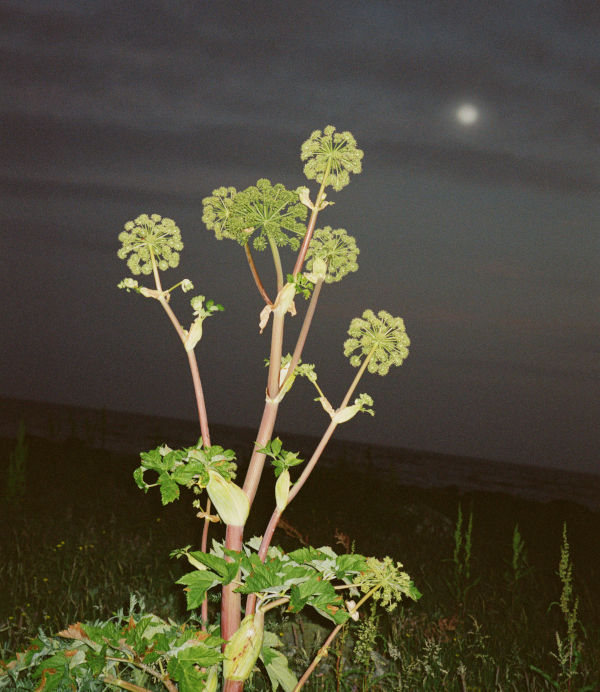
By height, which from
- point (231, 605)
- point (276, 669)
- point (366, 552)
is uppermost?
point (231, 605)

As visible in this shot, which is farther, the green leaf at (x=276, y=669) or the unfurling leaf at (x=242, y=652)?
the green leaf at (x=276, y=669)

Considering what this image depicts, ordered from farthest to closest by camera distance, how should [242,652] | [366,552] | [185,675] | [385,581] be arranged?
[366,552]
[385,581]
[242,652]
[185,675]

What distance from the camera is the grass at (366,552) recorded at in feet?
14.2

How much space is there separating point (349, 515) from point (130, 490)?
175 inches

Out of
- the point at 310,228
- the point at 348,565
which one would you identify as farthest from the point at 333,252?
the point at 348,565

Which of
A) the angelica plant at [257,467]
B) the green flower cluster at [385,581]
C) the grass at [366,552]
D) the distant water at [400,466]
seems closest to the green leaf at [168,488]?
the angelica plant at [257,467]

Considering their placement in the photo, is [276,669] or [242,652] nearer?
[242,652]

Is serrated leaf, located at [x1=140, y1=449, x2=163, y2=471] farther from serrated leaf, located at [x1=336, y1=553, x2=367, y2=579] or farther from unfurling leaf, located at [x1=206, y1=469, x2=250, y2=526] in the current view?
serrated leaf, located at [x1=336, y1=553, x2=367, y2=579]

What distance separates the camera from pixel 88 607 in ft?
18.2

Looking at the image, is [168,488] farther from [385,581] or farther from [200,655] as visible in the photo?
[385,581]

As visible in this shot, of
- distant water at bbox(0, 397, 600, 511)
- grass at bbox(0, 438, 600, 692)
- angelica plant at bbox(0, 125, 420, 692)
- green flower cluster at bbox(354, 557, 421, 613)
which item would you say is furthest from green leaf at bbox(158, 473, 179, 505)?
distant water at bbox(0, 397, 600, 511)

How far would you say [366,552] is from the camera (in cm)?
870

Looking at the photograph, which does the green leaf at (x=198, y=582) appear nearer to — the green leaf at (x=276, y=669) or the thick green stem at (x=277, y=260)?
the green leaf at (x=276, y=669)

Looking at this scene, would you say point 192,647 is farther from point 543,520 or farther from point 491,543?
point 543,520
